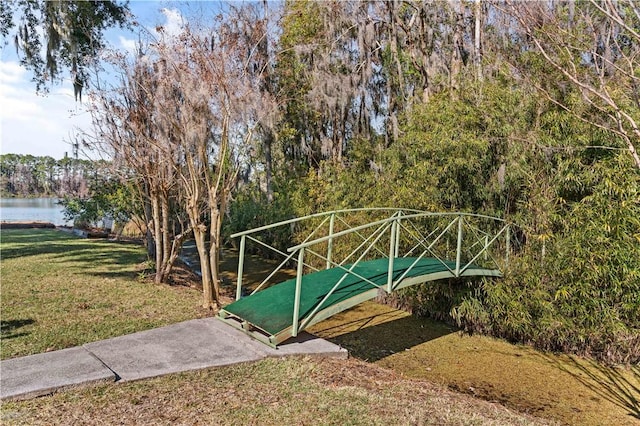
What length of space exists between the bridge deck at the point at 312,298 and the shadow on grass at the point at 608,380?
1.33m

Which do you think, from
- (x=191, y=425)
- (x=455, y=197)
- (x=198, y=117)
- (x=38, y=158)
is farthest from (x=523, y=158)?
(x=38, y=158)

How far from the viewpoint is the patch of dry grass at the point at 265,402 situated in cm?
258

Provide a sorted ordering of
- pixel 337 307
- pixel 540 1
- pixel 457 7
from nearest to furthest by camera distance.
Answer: pixel 337 307 < pixel 540 1 < pixel 457 7

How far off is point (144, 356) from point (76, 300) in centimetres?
256

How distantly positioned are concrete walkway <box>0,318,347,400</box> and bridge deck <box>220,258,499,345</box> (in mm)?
138

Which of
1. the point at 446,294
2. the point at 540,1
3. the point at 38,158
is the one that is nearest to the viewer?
the point at 540,1

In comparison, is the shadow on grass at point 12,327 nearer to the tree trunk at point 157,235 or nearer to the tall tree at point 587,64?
the tree trunk at point 157,235

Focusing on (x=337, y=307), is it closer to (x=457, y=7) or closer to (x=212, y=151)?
(x=212, y=151)

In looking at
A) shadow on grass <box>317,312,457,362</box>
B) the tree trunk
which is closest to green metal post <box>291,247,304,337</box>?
shadow on grass <box>317,312,457,362</box>

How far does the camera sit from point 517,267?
5.51 m

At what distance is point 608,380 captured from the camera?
14.7ft

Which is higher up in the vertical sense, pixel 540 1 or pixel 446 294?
pixel 540 1

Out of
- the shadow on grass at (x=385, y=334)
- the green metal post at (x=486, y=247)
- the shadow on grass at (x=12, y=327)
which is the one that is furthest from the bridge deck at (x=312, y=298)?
the shadow on grass at (x=12, y=327)

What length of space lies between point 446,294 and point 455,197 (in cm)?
130
